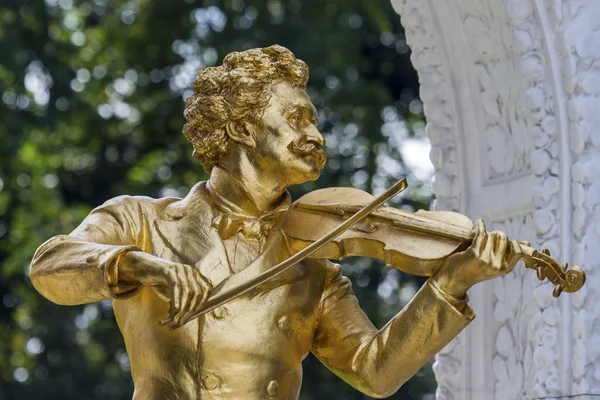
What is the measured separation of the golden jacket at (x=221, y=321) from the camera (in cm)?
451

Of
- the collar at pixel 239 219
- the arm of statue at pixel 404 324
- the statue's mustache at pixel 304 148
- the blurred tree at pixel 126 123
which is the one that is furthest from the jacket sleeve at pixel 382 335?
the blurred tree at pixel 126 123

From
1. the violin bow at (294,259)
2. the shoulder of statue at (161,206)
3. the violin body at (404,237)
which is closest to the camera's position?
the violin bow at (294,259)

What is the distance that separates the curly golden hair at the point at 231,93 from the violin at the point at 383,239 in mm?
293

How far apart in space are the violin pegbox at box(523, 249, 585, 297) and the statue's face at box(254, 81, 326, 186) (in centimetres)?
65

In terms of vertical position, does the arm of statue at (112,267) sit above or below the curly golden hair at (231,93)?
below

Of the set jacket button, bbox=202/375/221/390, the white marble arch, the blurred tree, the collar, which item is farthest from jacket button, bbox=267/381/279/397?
the blurred tree

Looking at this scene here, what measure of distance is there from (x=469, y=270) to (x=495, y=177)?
1330mm

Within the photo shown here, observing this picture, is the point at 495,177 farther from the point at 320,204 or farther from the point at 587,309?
the point at 320,204

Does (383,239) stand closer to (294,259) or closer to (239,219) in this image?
(294,259)

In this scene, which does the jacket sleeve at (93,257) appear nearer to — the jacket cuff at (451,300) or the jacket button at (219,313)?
the jacket button at (219,313)

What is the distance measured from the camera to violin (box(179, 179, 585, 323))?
4.35 metres

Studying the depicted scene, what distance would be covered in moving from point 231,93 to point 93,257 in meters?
0.62

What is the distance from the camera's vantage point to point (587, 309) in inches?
201

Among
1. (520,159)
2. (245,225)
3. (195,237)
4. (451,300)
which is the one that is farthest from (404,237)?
(520,159)
